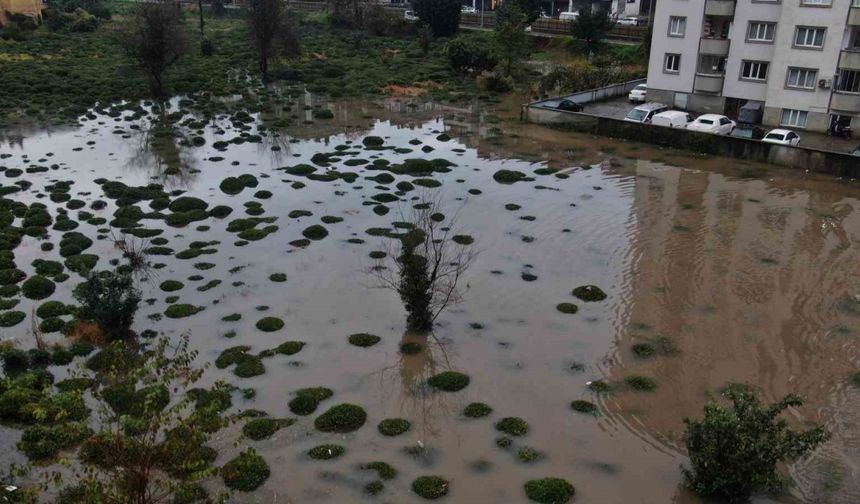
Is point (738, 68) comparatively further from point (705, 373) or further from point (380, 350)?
point (380, 350)

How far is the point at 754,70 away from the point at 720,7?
18.0 ft

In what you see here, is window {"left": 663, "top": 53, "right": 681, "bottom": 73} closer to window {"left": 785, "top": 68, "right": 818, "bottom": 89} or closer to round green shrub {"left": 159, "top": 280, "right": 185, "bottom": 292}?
window {"left": 785, "top": 68, "right": 818, "bottom": 89}

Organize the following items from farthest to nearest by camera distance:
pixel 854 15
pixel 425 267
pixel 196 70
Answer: pixel 196 70 → pixel 854 15 → pixel 425 267

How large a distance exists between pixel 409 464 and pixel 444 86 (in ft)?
187

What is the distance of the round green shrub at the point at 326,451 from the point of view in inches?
669

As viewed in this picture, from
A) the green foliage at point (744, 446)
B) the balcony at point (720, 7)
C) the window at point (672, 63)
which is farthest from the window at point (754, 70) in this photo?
the green foliage at point (744, 446)

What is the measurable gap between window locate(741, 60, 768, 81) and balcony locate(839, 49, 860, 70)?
5.28m

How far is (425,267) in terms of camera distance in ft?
73.6

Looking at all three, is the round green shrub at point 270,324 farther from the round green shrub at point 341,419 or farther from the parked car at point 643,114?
the parked car at point 643,114

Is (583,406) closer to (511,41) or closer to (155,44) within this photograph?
(155,44)

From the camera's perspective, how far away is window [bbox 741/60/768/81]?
5016cm

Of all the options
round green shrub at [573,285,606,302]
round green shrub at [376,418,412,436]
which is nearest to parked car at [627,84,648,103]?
round green shrub at [573,285,606,302]

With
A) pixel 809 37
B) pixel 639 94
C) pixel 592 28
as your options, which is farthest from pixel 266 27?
pixel 809 37

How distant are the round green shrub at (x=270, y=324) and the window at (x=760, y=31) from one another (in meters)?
43.6
